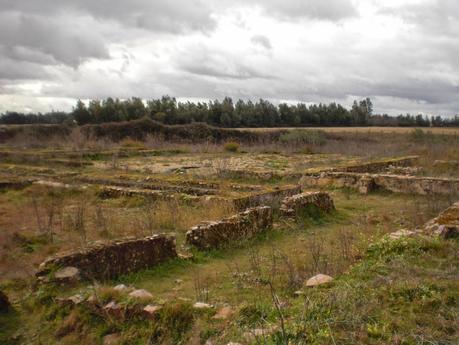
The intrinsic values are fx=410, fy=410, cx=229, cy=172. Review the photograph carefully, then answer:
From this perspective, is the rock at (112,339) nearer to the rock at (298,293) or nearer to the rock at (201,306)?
the rock at (201,306)

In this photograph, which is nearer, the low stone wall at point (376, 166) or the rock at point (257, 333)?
the rock at point (257, 333)

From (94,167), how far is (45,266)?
51.1ft

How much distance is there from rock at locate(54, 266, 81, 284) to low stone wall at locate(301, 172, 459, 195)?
35.2 ft

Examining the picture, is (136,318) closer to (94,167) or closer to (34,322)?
(34,322)

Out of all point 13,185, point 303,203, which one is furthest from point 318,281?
point 13,185

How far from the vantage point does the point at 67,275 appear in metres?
5.55

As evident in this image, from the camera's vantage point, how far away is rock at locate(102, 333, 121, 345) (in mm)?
4250

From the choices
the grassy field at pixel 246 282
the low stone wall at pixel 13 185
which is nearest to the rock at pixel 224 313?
the grassy field at pixel 246 282

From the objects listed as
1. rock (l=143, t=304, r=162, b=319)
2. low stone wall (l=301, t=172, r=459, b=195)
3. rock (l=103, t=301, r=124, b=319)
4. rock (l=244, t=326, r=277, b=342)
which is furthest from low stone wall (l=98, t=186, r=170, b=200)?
rock (l=244, t=326, r=277, b=342)

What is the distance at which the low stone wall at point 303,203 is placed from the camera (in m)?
9.57

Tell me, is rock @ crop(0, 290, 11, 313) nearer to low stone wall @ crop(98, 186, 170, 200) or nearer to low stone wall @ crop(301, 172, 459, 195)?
low stone wall @ crop(98, 186, 170, 200)

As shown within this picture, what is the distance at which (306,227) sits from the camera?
30.7 ft

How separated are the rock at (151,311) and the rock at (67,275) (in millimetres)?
1617

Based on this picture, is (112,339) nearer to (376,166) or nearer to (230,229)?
(230,229)
